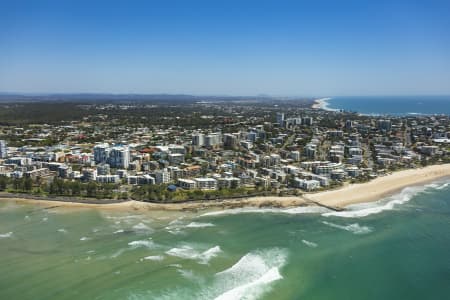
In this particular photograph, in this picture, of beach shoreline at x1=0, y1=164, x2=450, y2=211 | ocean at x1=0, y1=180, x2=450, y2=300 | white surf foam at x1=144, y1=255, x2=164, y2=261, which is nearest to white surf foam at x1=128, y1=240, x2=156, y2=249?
ocean at x1=0, y1=180, x2=450, y2=300

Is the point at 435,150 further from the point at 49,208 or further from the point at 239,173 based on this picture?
the point at 49,208

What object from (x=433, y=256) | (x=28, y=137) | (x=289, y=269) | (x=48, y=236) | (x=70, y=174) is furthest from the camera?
(x=28, y=137)

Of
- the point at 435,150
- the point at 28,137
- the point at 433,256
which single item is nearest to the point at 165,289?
the point at 433,256

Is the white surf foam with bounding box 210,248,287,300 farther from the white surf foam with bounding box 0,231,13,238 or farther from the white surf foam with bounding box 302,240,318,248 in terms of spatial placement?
the white surf foam with bounding box 0,231,13,238

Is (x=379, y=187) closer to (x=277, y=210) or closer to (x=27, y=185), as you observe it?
(x=277, y=210)

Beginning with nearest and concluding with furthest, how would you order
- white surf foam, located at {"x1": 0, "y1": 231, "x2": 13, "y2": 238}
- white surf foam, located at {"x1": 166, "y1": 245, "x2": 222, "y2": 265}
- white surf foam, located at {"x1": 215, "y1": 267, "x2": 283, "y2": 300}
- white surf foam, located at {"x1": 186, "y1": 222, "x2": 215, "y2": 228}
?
white surf foam, located at {"x1": 215, "y1": 267, "x2": 283, "y2": 300}
white surf foam, located at {"x1": 166, "y1": 245, "x2": 222, "y2": 265}
white surf foam, located at {"x1": 0, "y1": 231, "x2": 13, "y2": 238}
white surf foam, located at {"x1": 186, "y1": 222, "x2": 215, "y2": 228}

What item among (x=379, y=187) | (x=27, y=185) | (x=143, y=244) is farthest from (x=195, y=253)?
(x=379, y=187)
